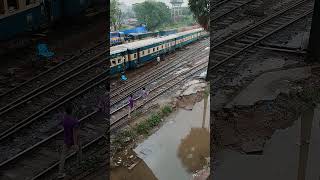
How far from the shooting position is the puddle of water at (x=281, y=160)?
6301 mm

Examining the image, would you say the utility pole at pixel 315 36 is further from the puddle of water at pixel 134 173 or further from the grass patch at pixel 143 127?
the puddle of water at pixel 134 173

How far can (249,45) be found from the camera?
1216 centimetres

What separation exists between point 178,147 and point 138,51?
5.55 meters

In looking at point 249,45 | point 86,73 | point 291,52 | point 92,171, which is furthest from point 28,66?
point 291,52

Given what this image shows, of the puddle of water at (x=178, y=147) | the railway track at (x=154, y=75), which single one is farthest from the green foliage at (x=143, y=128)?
the railway track at (x=154, y=75)

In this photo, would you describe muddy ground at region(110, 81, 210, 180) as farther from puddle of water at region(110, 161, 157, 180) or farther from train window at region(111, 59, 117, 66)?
train window at region(111, 59, 117, 66)

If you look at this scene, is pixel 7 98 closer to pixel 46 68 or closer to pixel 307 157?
pixel 46 68

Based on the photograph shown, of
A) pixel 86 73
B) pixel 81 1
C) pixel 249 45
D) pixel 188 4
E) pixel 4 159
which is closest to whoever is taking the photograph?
pixel 4 159

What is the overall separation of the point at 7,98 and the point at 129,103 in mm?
2935

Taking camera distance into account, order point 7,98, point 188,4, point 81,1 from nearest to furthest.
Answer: point 7,98
point 188,4
point 81,1

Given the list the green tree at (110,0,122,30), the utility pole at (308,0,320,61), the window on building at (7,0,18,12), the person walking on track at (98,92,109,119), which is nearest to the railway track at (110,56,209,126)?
the person walking on track at (98,92,109,119)

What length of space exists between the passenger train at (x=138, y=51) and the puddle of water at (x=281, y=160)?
6.01m

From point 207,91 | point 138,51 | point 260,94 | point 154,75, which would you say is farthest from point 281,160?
point 138,51

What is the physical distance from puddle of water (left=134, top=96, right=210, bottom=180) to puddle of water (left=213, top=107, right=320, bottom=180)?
827 millimetres
